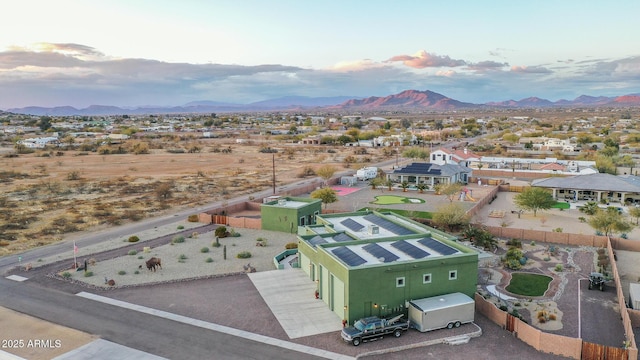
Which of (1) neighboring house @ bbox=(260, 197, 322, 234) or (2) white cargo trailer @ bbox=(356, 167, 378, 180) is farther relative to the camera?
(2) white cargo trailer @ bbox=(356, 167, 378, 180)

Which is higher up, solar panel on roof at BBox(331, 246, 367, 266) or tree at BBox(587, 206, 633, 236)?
solar panel on roof at BBox(331, 246, 367, 266)

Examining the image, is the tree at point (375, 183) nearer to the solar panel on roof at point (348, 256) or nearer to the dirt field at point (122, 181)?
the dirt field at point (122, 181)

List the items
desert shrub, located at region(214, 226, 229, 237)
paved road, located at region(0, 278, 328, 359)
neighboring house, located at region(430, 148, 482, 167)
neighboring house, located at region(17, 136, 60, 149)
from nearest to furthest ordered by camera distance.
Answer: paved road, located at region(0, 278, 328, 359), desert shrub, located at region(214, 226, 229, 237), neighboring house, located at region(430, 148, 482, 167), neighboring house, located at region(17, 136, 60, 149)

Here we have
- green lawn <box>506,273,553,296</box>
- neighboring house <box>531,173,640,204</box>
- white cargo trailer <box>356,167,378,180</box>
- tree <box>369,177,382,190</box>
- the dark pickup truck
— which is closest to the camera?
the dark pickup truck

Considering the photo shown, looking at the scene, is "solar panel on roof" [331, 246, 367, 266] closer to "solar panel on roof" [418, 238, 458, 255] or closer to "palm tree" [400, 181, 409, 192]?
"solar panel on roof" [418, 238, 458, 255]

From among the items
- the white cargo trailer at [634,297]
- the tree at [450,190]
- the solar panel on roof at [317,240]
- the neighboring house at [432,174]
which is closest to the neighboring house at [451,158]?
the neighboring house at [432,174]

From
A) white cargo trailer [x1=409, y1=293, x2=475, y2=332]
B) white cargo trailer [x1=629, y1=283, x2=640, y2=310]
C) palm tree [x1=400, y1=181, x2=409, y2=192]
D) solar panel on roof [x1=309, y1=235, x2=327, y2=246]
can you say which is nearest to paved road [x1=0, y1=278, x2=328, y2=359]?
white cargo trailer [x1=409, y1=293, x2=475, y2=332]

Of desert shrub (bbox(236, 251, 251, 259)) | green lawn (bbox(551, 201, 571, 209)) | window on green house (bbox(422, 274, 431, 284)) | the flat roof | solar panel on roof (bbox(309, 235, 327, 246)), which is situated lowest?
desert shrub (bbox(236, 251, 251, 259))

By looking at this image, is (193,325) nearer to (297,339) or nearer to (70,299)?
(297,339)
